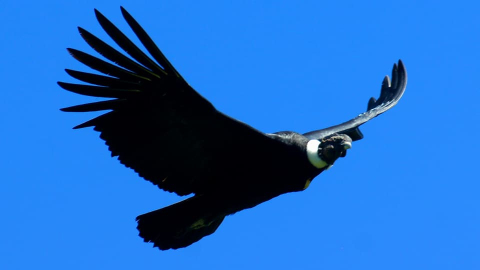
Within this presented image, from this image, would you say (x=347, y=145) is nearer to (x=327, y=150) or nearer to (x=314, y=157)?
(x=327, y=150)

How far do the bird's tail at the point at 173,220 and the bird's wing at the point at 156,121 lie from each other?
16 cm

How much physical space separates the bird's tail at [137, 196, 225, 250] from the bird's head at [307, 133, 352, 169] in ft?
4.04

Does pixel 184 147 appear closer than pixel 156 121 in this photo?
No

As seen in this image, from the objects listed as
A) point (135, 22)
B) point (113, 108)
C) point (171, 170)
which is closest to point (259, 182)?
point (171, 170)

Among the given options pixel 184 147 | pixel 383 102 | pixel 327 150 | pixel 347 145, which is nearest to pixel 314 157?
pixel 327 150

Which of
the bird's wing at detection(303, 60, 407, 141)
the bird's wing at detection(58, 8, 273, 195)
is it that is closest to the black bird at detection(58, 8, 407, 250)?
A: the bird's wing at detection(58, 8, 273, 195)

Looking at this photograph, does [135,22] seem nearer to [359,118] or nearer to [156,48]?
[156,48]

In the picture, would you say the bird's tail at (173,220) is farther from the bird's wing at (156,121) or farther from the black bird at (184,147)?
the bird's wing at (156,121)

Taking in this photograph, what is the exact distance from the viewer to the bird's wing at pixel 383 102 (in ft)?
38.5

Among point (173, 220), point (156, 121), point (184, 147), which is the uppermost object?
point (156, 121)

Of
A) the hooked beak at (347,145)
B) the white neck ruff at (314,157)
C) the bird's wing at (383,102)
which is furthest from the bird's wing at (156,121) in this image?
the bird's wing at (383,102)

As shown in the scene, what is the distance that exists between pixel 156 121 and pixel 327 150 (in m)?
1.86

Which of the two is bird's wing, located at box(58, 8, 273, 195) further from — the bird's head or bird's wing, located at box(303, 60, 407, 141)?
bird's wing, located at box(303, 60, 407, 141)

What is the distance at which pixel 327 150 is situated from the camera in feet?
32.9
